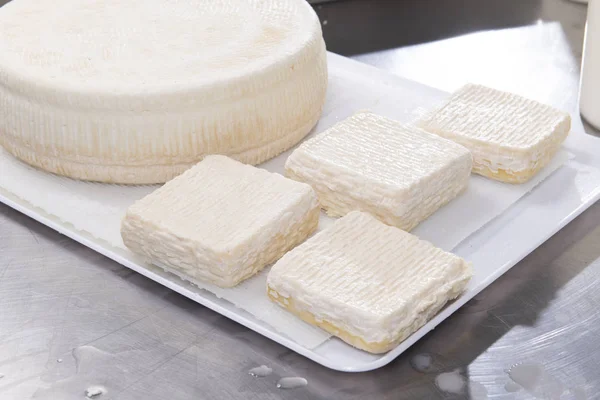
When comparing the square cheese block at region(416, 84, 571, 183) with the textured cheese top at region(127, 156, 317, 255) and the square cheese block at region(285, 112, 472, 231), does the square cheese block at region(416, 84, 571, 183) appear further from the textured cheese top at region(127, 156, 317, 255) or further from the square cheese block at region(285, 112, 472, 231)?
the textured cheese top at region(127, 156, 317, 255)

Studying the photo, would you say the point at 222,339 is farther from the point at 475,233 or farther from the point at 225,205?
the point at 475,233

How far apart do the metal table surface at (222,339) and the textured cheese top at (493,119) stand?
17 cm

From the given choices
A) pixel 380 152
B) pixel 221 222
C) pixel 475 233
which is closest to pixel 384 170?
pixel 380 152

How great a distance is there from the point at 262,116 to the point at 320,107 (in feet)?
0.55

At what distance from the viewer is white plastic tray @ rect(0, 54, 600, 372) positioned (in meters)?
1.14

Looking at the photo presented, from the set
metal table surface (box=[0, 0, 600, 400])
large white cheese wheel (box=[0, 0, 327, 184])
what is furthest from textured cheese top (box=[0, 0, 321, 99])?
metal table surface (box=[0, 0, 600, 400])

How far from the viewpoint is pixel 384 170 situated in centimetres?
137


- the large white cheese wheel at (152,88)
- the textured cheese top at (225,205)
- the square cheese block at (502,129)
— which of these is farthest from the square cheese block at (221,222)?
the square cheese block at (502,129)

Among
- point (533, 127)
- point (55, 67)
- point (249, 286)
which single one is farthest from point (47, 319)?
point (533, 127)

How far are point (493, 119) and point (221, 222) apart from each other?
0.53 meters

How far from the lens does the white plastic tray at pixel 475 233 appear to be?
1143 mm

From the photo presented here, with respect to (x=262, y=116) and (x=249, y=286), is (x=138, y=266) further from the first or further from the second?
(x=262, y=116)

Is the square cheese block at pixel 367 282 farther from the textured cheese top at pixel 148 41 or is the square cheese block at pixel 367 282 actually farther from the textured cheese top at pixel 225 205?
the textured cheese top at pixel 148 41

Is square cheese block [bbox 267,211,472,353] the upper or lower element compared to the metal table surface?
upper
